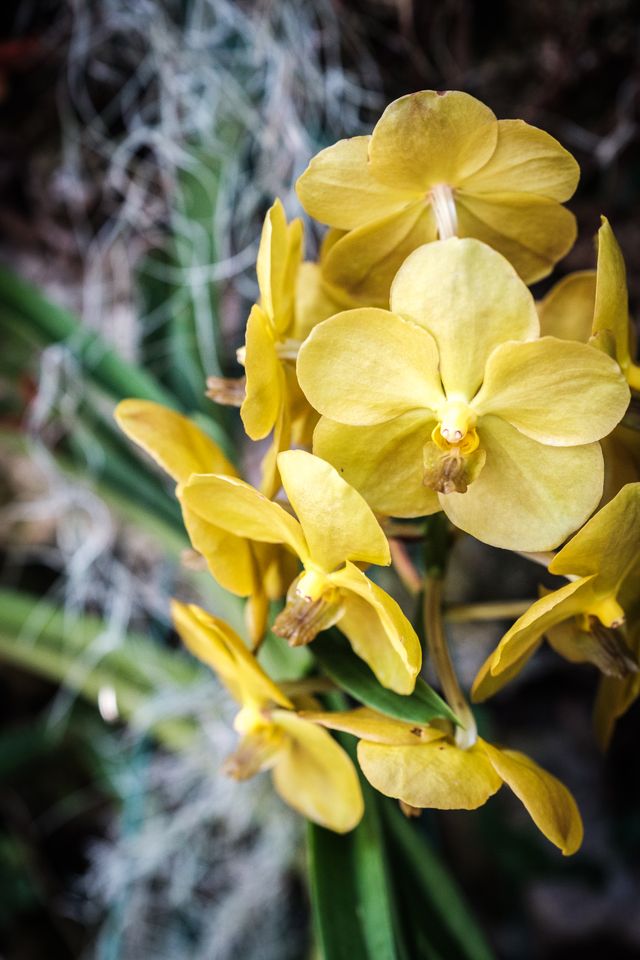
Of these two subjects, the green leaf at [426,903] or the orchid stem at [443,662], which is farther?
the green leaf at [426,903]

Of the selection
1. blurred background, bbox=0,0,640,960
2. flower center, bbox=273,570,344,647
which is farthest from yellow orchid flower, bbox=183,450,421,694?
blurred background, bbox=0,0,640,960

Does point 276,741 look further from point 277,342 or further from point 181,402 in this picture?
point 181,402

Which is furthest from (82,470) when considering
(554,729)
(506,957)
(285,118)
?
(506,957)

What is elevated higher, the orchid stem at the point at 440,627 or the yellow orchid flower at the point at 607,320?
the yellow orchid flower at the point at 607,320

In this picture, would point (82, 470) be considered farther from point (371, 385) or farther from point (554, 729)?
point (554, 729)

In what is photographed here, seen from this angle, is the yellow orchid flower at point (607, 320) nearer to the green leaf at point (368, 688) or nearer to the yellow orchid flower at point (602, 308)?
the yellow orchid flower at point (602, 308)

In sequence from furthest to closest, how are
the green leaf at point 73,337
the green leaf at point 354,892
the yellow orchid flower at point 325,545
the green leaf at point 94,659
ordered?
the green leaf at point 94,659, the green leaf at point 73,337, the green leaf at point 354,892, the yellow orchid flower at point 325,545

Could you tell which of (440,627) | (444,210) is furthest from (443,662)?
(444,210)

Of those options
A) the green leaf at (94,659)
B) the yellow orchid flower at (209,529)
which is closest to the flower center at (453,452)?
the yellow orchid flower at (209,529)
